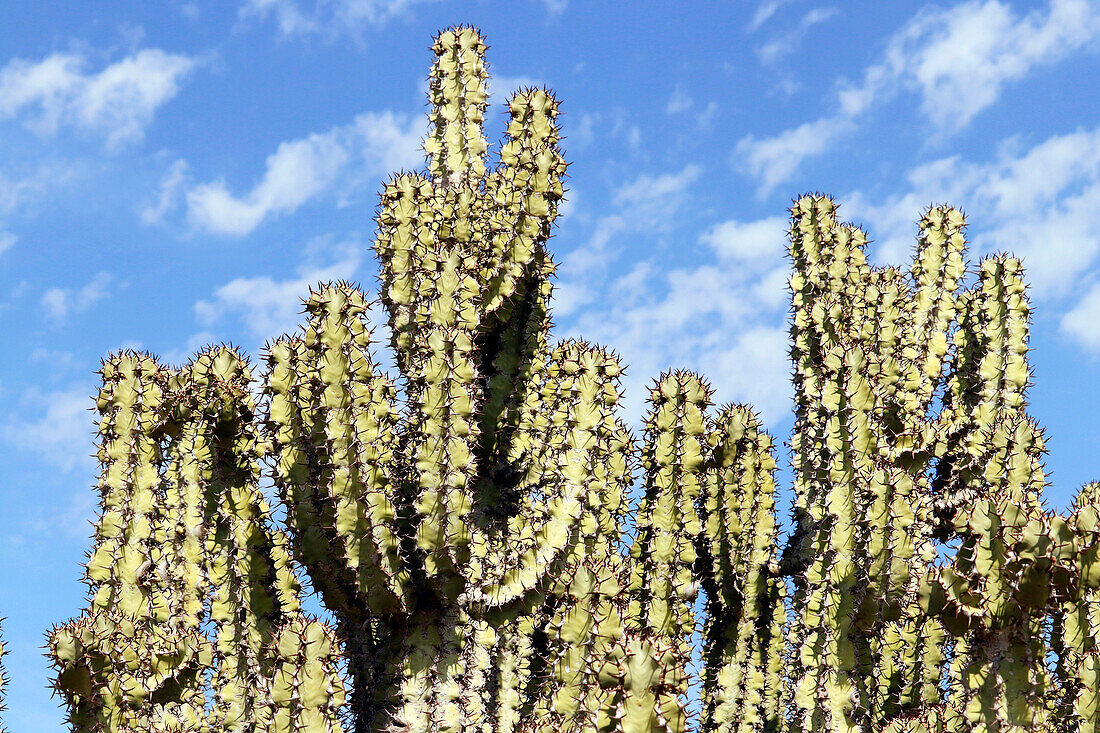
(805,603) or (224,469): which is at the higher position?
(224,469)

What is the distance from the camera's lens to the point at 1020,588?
502cm

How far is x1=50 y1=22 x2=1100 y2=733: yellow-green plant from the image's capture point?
A: 513cm

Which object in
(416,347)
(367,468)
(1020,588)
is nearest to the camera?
(1020,588)

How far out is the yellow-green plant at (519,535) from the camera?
202 inches

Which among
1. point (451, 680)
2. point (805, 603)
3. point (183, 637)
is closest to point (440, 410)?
point (451, 680)

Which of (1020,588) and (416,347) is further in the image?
(416,347)

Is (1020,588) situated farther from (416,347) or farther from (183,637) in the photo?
(183,637)

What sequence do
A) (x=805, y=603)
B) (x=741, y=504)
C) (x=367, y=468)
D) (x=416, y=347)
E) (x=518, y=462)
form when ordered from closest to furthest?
(x=367, y=468) → (x=416, y=347) → (x=805, y=603) → (x=518, y=462) → (x=741, y=504)

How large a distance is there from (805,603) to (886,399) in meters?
1.23

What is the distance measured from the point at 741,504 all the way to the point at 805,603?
1.04 metres

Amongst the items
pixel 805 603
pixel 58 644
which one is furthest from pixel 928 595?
pixel 58 644

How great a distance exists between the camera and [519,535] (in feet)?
19.8

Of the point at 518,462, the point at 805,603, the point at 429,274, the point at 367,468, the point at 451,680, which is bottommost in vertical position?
the point at 451,680

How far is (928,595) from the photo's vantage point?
5531 mm
